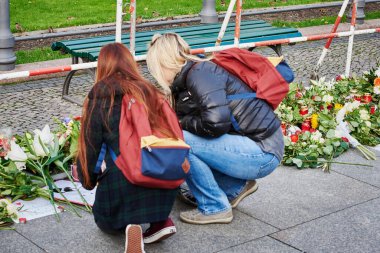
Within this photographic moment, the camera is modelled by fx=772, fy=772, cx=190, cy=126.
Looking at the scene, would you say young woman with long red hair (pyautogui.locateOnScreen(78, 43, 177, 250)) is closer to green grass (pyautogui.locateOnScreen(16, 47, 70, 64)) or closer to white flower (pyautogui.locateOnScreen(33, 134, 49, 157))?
white flower (pyautogui.locateOnScreen(33, 134, 49, 157))

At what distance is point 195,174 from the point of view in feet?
15.5

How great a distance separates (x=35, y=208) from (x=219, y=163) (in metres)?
1.24

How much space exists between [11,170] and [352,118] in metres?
3.03

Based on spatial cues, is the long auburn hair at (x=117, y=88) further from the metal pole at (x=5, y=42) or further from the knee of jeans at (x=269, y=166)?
the metal pole at (x=5, y=42)

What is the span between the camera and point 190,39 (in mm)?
8266

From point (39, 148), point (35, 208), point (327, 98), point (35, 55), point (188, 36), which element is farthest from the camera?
point (35, 55)

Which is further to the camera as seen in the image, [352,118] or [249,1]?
[249,1]

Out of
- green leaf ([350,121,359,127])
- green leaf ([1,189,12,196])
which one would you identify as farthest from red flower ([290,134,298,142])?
green leaf ([1,189,12,196])

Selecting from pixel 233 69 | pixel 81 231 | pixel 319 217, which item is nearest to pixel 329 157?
pixel 319 217

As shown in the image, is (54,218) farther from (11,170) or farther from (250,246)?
(250,246)

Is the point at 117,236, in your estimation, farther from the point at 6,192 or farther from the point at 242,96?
the point at 242,96

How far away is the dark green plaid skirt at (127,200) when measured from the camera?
4219 millimetres

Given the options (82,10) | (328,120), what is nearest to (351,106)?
(328,120)

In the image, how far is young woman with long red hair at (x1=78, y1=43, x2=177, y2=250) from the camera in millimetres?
4195
